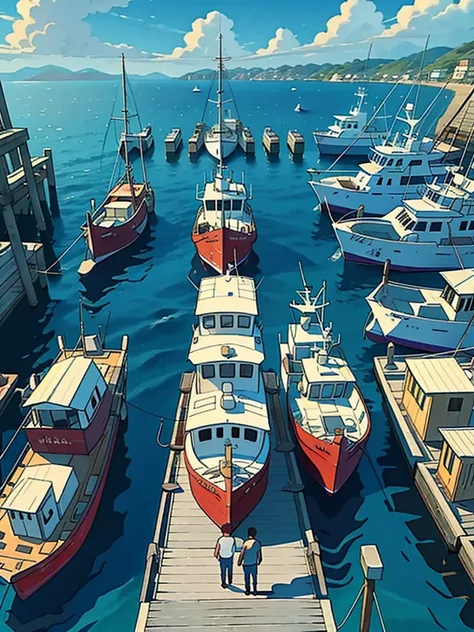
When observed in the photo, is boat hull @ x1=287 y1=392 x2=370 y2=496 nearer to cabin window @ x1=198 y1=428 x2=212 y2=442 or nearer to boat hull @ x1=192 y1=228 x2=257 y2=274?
cabin window @ x1=198 y1=428 x2=212 y2=442

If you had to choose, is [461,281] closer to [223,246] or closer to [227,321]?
[227,321]

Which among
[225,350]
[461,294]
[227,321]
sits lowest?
[461,294]

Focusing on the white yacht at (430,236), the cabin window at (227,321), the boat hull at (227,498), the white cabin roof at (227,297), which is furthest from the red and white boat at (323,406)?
the white yacht at (430,236)

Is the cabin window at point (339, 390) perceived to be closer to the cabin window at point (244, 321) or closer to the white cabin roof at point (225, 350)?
the white cabin roof at point (225, 350)

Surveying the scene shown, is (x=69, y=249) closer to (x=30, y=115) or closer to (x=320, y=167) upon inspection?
(x=320, y=167)

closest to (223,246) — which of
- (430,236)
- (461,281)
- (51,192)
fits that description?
(430,236)

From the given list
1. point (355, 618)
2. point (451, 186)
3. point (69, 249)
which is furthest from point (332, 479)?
point (69, 249)

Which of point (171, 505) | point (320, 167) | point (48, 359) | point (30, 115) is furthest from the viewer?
point (30, 115)
